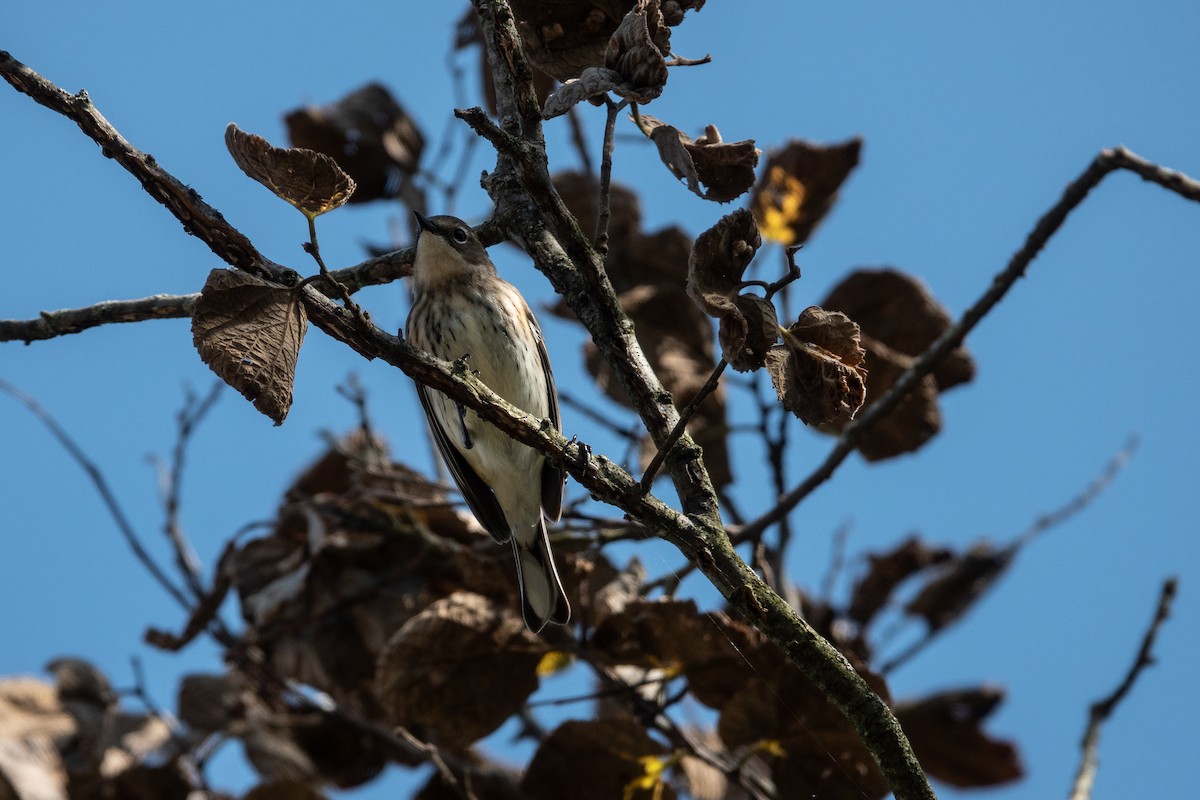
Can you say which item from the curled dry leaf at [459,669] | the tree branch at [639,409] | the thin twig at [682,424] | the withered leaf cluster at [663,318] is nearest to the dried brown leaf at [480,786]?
the curled dry leaf at [459,669]

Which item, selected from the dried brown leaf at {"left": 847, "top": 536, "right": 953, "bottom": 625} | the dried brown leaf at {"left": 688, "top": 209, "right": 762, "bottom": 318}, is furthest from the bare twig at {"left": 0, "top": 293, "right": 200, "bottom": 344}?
the dried brown leaf at {"left": 847, "top": 536, "right": 953, "bottom": 625}

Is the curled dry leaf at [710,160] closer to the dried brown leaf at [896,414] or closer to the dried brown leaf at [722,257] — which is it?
the dried brown leaf at [722,257]

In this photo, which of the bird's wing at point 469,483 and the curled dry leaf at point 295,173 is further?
the bird's wing at point 469,483

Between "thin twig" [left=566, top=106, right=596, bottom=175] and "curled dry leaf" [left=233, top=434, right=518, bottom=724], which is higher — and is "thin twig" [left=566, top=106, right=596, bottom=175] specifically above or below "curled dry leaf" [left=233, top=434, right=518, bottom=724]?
above

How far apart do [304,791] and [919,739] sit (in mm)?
2464

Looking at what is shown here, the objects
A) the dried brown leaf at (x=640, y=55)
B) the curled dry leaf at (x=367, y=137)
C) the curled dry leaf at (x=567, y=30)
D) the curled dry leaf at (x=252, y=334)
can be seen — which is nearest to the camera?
the curled dry leaf at (x=252, y=334)

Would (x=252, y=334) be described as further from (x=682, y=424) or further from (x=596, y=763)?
(x=596, y=763)

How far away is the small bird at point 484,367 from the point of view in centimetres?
426

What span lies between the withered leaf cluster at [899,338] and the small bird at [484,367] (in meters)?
1.12

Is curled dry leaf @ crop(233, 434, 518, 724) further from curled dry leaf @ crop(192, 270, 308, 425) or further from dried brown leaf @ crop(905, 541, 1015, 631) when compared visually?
dried brown leaf @ crop(905, 541, 1015, 631)

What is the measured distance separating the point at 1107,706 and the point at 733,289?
2.23 meters

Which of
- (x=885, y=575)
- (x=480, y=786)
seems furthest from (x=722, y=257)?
(x=885, y=575)

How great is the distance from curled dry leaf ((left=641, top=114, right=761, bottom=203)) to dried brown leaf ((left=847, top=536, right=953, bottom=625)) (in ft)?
11.3

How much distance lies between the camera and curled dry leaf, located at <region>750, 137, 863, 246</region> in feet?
12.9
